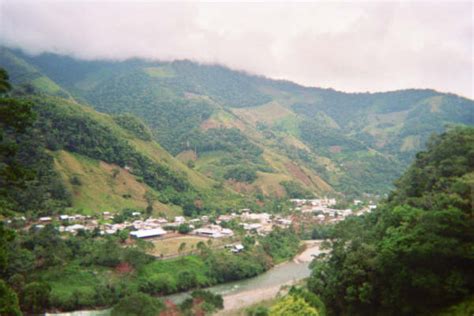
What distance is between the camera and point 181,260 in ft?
197

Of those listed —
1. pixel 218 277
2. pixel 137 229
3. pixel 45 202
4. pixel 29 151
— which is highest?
pixel 29 151

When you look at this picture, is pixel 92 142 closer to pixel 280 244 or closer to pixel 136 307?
pixel 280 244

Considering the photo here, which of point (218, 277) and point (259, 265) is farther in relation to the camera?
point (259, 265)

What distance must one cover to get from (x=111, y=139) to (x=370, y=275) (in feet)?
287

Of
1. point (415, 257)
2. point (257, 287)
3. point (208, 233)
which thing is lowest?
point (257, 287)

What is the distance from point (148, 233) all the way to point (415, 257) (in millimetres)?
49654

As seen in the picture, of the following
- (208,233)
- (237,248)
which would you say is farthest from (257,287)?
(208,233)

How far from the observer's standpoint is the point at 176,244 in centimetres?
6769

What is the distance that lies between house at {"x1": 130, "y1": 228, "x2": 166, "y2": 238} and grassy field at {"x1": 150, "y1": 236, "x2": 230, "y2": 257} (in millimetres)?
1411

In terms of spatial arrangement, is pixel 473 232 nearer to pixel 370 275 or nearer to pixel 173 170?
pixel 370 275

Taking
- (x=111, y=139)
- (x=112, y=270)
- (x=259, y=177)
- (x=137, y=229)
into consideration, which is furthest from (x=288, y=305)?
(x=259, y=177)

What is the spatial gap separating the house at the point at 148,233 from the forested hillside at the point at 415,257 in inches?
1355

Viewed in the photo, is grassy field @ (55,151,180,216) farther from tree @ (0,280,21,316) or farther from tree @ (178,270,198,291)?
tree @ (0,280,21,316)

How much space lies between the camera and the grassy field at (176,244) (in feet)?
207
